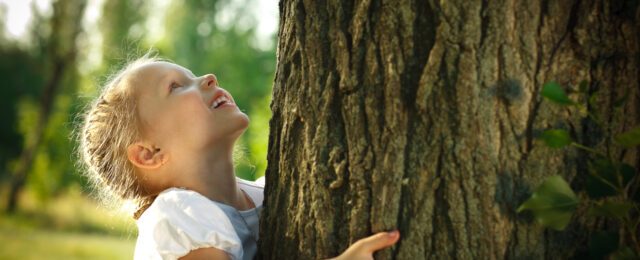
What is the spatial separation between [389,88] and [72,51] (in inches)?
641

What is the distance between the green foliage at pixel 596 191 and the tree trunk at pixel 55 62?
1550cm

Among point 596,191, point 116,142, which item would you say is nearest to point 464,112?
point 596,191

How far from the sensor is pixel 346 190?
1.75 meters

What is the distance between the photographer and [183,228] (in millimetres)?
1931

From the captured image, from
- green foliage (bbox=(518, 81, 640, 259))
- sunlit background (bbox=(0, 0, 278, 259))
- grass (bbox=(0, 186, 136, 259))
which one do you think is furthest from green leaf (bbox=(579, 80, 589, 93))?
grass (bbox=(0, 186, 136, 259))

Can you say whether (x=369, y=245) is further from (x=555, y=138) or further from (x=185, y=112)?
(x=185, y=112)

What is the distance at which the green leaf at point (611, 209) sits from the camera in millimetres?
1579

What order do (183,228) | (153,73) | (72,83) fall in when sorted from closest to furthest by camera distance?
1. (183,228)
2. (153,73)
3. (72,83)

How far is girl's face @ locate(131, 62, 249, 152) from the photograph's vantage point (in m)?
2.24

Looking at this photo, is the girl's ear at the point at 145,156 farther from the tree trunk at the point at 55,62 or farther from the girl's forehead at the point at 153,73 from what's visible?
the tree trunk at the point at 55,62

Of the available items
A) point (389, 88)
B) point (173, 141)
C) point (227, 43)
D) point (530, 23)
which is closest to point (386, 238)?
point (389, 88)

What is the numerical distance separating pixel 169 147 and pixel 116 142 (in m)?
0.18

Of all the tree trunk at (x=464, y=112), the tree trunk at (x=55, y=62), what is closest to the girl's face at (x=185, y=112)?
the tree trunk at (x=464, y=112)

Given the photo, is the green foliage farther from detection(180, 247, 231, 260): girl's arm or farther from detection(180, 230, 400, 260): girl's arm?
detection(180, 247, 231, 260): girl's arm
